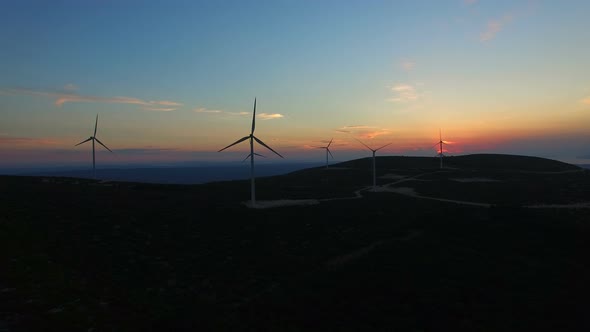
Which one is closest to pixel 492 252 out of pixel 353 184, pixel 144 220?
pixel 144 220

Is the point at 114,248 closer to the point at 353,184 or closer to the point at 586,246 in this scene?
the point at 586,246

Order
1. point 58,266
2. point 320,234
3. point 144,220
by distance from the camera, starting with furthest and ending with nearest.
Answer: point 144,220 < point 320,234 < point 58,266

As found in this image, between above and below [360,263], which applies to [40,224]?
above

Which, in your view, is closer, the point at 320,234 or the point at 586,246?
the point at 586,246

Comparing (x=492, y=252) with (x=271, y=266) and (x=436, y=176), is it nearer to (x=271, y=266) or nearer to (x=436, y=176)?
(x=271, y=266)

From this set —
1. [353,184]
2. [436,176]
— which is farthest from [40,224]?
[436,176]

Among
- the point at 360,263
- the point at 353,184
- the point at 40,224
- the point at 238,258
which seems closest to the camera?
the point at 360,263
